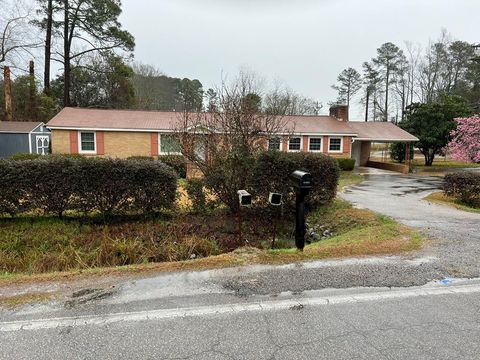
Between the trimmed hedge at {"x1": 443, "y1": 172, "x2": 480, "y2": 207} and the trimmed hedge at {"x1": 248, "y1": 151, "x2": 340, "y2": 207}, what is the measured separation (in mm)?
5218

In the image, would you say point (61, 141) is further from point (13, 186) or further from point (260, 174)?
point (260, 174)

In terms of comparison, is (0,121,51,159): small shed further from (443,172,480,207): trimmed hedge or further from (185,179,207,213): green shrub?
(443,172,480,207): trimmed hedge

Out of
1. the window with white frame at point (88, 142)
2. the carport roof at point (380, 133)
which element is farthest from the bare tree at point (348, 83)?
the window with white frame at point (88, 142)

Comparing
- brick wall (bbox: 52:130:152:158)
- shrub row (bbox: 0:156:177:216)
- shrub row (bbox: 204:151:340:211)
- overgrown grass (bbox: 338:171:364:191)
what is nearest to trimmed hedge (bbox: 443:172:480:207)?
overgrown grass (bbox: 338:171:364:191)

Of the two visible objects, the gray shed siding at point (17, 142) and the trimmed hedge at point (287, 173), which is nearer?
the trimmed hedge at point (287, 173)

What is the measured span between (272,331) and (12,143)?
106ft

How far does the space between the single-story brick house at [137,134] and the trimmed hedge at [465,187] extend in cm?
923

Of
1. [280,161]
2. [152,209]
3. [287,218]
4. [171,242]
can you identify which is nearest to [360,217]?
[287,218]

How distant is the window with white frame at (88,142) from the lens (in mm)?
21462

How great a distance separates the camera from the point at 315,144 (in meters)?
24.6

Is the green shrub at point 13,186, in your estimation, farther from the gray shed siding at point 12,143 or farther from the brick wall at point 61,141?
the gray shed siding at point 12,143

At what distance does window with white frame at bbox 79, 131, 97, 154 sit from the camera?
70.4ft

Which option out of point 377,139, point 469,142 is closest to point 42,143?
point 377,139

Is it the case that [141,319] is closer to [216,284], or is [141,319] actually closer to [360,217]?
[216,284]
